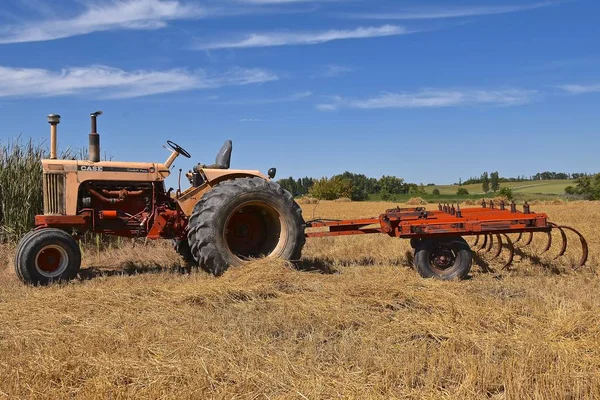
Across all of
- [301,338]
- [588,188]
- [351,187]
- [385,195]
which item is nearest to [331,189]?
[351,187]

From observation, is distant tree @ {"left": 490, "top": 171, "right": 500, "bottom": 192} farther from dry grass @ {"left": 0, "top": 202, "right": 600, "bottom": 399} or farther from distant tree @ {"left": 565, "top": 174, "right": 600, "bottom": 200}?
dry grass @ {"left": 0, "top": 202, "right": 600, "bottom": 399}

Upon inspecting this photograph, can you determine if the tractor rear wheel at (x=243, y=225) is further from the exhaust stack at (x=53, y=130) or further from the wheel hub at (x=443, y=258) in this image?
the exhaust stack at (x=53, y=130)

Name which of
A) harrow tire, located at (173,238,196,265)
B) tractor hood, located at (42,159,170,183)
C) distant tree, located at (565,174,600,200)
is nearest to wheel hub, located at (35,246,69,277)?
tractor hood, located at (42,159,170,183)

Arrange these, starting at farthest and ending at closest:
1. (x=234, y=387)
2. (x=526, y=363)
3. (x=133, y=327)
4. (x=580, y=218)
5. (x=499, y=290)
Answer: (x=580, y=218), (x=499, y=290), (x=133, y=327), (x=526, y=363), (x=234, y=387)

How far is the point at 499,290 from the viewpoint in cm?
584

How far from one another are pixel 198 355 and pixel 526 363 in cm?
198

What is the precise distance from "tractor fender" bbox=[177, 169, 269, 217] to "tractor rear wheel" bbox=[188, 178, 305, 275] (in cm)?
36

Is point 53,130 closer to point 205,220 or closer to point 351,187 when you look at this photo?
point 205,220

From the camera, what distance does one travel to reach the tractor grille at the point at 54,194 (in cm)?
709

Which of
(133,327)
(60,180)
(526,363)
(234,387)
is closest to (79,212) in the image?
(60,180)

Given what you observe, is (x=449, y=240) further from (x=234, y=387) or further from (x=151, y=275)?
(x=234, y=387)

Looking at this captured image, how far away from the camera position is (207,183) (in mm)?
7469

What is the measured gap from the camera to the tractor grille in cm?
709

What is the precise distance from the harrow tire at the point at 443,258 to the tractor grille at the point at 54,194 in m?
4.36
